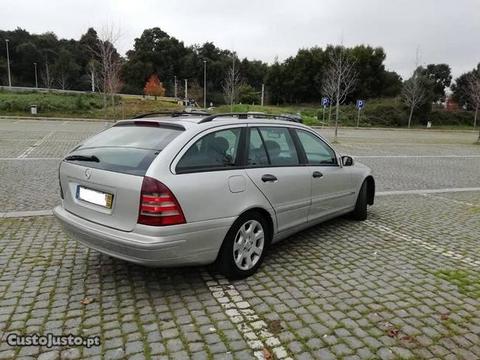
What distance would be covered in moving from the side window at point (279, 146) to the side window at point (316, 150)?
0.24 metres

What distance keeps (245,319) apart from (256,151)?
5.44 feet

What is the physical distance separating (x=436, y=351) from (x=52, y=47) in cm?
8983

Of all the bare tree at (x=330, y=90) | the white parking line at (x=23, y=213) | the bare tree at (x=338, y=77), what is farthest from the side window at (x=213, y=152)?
the bare tree at (x=330, y=90)

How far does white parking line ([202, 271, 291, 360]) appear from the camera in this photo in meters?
2.88

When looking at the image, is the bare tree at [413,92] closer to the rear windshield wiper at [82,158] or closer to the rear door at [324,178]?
the rear door at [324,178]

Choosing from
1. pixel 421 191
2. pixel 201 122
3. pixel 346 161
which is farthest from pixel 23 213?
pixel 421 191

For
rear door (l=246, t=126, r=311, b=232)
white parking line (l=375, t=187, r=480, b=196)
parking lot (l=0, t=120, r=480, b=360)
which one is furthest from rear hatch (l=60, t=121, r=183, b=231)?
white parking line (l=375, t=187, r=480, b=196)

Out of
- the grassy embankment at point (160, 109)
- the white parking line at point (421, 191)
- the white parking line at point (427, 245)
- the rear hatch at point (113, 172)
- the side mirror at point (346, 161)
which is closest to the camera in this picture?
the rear hatch at point (113, 172)

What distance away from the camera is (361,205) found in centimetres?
611

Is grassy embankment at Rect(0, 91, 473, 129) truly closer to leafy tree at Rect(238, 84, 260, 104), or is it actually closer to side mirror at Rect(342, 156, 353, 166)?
leafy tree at Rect(238, 84, 260, 104)

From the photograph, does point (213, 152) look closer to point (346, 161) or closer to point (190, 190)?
point (190, 190)

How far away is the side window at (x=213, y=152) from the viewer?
11.6 feet

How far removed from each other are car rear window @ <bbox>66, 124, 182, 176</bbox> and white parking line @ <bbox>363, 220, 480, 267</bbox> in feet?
11.4

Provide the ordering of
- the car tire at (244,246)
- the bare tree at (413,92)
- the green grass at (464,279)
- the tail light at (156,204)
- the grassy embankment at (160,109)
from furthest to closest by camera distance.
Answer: the bare tree at (413,92), the grassy embankment at (160,109), the green grass at (464,279), the car tire at (244,246), the tail light at (156,204)
